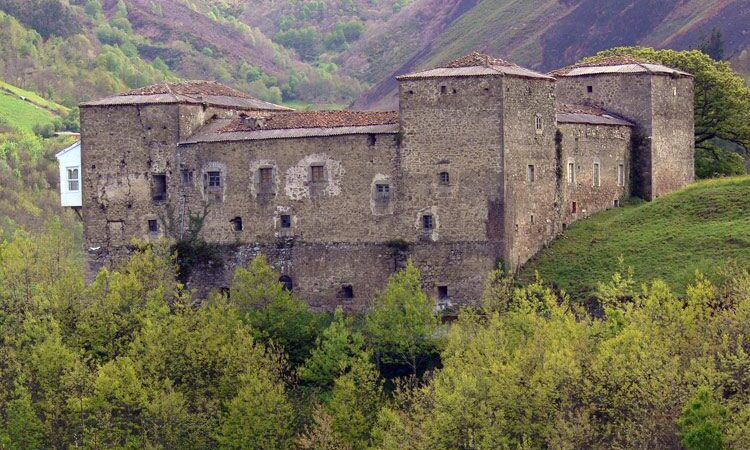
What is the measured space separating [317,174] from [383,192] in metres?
2.84

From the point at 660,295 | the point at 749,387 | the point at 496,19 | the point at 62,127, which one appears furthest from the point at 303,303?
the point at 496,19

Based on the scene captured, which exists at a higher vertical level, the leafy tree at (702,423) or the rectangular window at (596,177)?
the rectangular window at (596,177)

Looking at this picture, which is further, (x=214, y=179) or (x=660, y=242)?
(x=214, y=179)

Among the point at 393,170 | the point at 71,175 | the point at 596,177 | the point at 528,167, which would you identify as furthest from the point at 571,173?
the point at 71,175

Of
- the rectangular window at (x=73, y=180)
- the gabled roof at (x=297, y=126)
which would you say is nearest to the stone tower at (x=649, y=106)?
the gabled roof at (x=297, y=126)

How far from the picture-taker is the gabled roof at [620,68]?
260 ft

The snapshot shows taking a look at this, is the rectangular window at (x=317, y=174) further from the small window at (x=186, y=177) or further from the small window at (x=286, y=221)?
the small window at (x=186, y=177)

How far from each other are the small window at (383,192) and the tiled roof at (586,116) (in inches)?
290

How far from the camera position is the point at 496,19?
169625 millimetres

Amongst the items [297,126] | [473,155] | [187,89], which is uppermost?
[187,89]

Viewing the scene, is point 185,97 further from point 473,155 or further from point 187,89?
point 473,155

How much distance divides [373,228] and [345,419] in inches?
336

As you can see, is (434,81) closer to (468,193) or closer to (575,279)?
(468,193)

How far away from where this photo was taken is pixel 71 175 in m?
79.8
